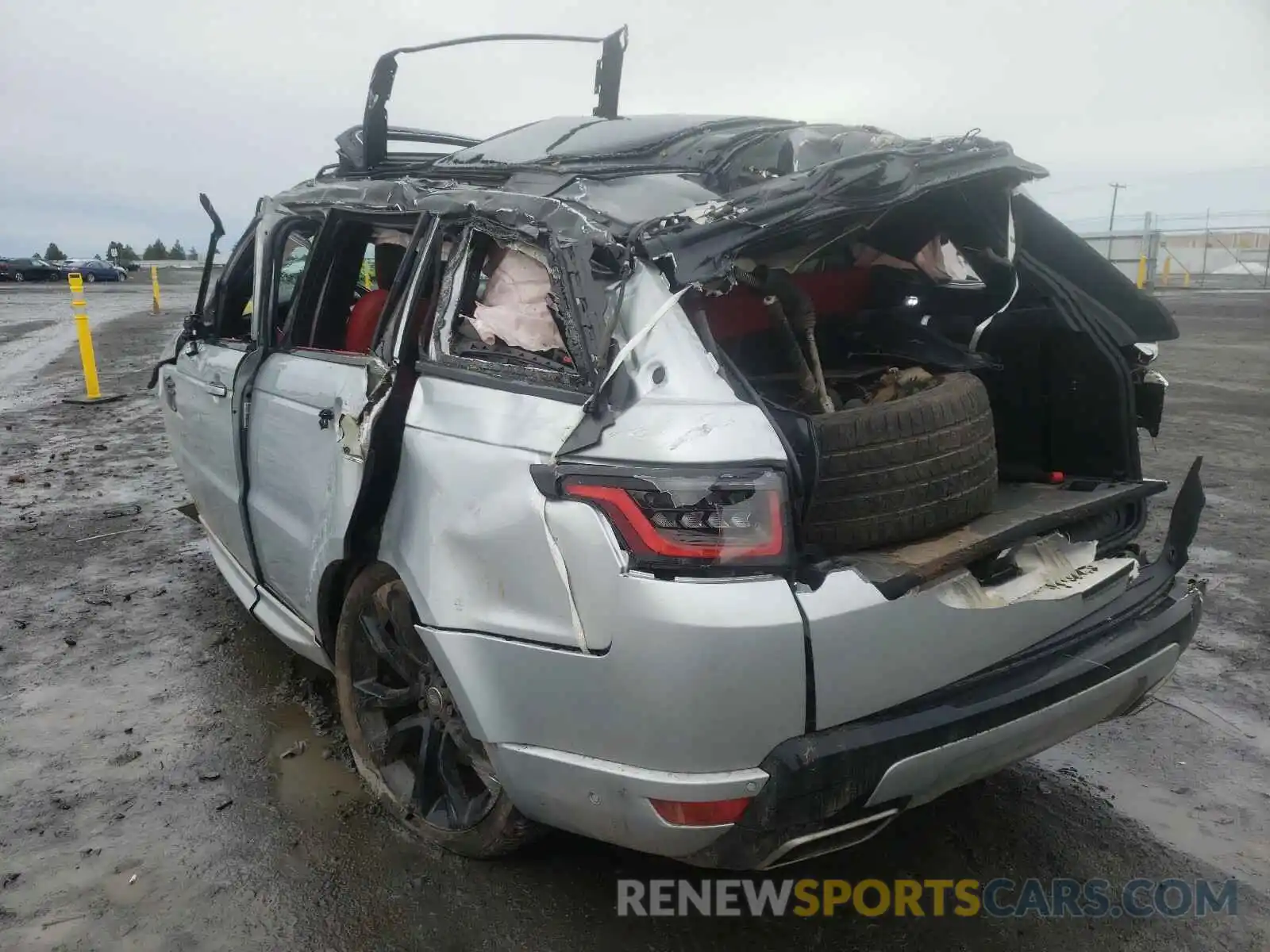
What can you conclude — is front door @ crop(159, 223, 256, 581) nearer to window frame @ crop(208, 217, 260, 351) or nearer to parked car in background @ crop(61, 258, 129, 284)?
window frame @ crop(208, 217, 260, 351)

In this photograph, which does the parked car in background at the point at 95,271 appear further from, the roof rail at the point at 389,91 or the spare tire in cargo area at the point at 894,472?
the spare tire in cargo area at the point at 894,472

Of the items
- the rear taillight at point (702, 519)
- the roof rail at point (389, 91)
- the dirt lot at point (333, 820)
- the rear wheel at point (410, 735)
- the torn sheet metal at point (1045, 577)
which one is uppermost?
the roof rail at point (389, 91)

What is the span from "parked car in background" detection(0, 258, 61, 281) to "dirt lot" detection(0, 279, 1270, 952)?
45.7 metres

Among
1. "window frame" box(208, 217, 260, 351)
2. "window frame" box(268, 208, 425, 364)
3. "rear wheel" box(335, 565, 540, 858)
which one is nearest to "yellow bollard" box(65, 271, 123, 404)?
"window frame" box(208, 217, 260, 351)

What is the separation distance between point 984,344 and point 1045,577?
42.2 inches

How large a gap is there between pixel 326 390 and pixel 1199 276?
33036 mm

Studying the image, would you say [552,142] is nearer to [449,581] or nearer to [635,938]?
[449,581]

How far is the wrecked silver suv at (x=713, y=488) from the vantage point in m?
2.01

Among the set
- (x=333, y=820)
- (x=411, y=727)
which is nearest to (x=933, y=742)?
(x=411, y=727)

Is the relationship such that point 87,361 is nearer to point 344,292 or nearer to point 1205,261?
point 344,292

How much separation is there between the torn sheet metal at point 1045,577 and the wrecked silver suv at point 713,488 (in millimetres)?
14

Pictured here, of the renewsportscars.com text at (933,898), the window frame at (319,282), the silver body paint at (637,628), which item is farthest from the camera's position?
the window frame at (319,282)

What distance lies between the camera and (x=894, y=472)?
7.63ft

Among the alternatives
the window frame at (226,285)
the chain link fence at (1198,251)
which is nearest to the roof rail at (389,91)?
the window frame at (226,285)
